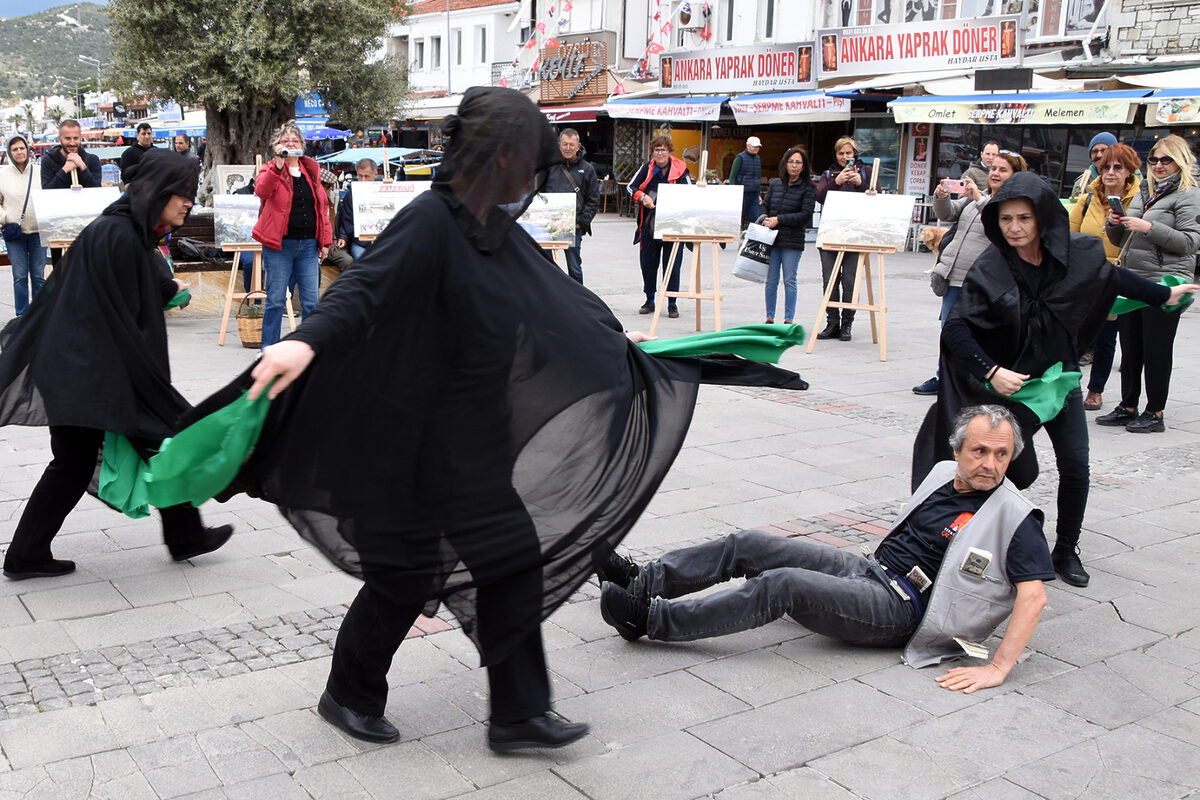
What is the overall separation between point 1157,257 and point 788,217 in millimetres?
3387

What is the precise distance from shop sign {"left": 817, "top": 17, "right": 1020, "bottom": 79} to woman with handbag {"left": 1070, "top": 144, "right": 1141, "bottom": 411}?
12100 millimetres

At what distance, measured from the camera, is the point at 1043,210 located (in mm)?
4191

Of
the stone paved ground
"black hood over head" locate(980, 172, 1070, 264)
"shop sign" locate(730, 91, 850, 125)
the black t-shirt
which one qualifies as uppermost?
"shop sign" locate(730, 91, 850, 125)

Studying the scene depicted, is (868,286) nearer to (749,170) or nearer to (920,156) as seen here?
(749,170)

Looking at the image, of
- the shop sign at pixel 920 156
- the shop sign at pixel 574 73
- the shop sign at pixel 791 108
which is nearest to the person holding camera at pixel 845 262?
the shop sign at pixel 791 108

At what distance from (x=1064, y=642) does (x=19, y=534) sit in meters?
3.85

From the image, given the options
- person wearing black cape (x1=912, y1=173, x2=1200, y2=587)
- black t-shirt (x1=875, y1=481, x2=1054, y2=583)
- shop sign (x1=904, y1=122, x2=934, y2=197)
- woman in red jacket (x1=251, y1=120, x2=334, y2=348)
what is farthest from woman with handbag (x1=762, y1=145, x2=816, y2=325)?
shop sign (x1=904, y1=122, x2=934, y2=197)

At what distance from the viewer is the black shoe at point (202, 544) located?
4578 mm

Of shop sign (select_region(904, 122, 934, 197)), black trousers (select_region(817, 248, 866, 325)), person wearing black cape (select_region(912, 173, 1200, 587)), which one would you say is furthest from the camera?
shop sign (select_region(904, 122, 934, 197))

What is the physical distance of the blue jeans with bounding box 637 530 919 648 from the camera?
370 cm

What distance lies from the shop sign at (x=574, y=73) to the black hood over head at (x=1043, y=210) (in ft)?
84.9

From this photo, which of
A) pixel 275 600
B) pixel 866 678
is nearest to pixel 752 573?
pixel 866 678

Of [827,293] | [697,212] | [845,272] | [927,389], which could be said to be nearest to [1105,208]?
[927,389]

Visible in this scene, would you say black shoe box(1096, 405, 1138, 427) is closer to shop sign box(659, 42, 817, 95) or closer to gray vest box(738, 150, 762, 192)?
gray vest box(738, 150, 762, 192)
